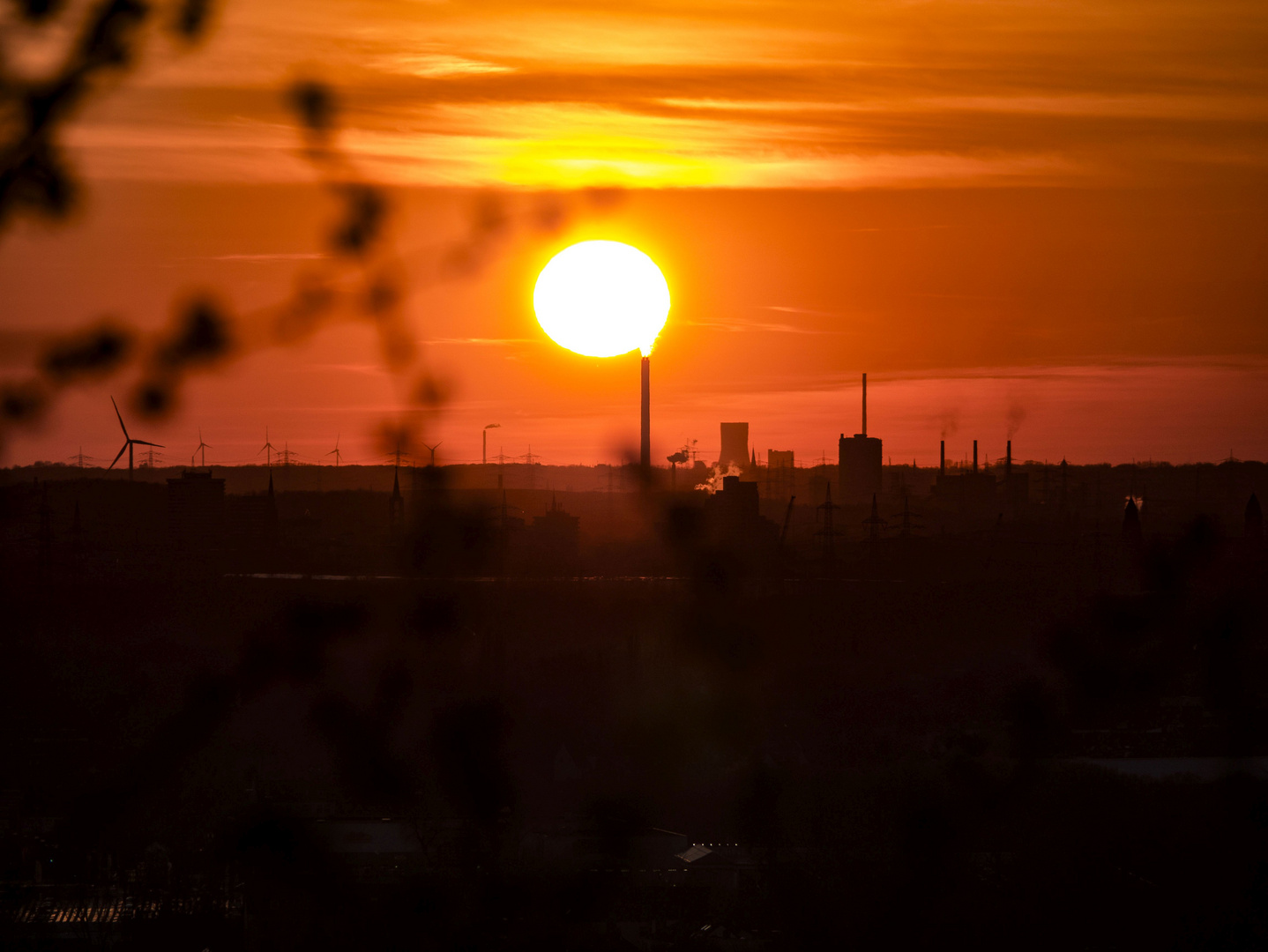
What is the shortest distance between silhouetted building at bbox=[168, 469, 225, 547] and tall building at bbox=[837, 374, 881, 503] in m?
62.2

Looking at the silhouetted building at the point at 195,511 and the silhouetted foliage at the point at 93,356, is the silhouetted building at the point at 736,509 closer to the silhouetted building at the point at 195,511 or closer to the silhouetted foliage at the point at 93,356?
the silhouetted foliage at the point at 93,356

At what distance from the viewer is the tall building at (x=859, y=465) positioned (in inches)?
4141

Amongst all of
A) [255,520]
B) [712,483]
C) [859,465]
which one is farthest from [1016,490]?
[712,483]

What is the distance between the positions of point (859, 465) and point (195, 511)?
65954 millimetres

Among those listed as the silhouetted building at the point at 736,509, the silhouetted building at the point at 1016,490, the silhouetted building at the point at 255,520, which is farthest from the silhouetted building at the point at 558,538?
the silhouetted building at the point at 1016,490

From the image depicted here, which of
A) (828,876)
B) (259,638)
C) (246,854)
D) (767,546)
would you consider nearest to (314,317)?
(259,638)

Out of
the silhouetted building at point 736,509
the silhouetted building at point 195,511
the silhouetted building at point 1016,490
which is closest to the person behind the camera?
the silhouetted building at point 736,509

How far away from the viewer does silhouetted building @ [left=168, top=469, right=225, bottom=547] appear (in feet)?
185

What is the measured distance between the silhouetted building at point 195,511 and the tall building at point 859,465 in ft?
204

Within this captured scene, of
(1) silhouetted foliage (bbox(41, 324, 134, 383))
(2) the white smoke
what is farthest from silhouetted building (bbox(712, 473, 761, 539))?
(1) silhouetted foliage (bbox(41, 324, 134, 383))

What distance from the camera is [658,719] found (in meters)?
20.3

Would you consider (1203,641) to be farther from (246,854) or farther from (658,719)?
(658,719)

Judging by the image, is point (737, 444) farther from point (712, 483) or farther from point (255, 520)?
point (712, 483)

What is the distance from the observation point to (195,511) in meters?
56.8
